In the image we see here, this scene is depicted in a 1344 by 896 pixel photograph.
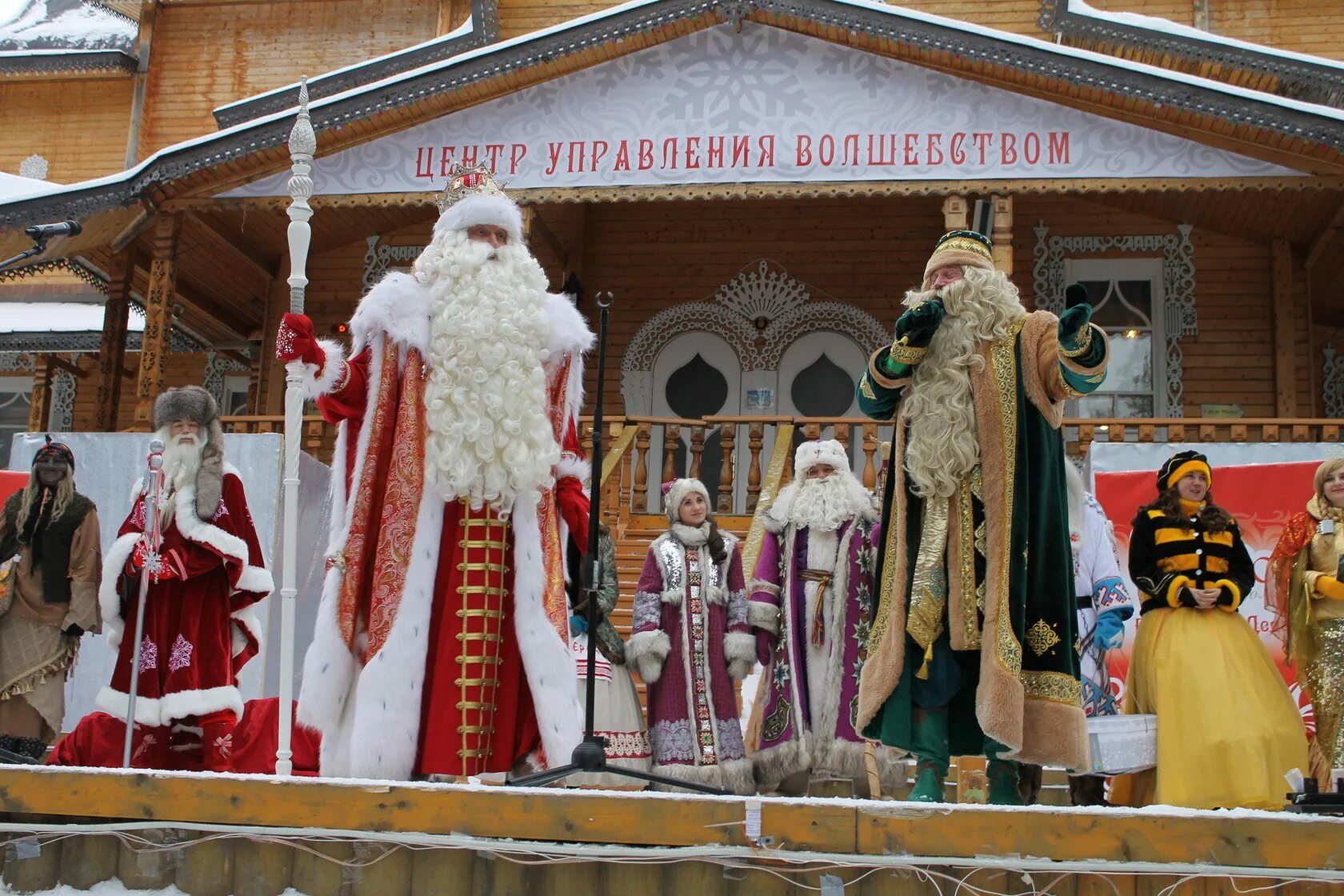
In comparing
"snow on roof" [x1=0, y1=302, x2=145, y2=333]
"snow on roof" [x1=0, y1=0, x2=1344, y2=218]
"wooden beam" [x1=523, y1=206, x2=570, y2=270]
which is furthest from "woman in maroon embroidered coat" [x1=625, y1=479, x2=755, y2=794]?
"snow on roof" [x1=0, y1=302, x2=145, y2=333]

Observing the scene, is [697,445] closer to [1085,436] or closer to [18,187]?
[1085,436]

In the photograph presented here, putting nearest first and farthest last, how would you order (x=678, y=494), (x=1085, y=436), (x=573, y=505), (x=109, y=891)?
1. (x=109, y=891)
2. (x=573, y=505)
3. (x=678, y=494)
4. (x=1085, y=436)

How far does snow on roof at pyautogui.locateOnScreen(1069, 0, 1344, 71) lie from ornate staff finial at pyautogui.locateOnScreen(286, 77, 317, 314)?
11.4m

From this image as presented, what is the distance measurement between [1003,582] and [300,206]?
2679mm

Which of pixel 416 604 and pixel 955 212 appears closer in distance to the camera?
pixel 416 604

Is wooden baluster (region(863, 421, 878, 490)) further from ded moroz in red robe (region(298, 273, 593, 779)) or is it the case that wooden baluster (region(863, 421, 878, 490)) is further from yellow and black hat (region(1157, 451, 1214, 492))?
ded moroz in red robe (region(298, 273, 593, 779))

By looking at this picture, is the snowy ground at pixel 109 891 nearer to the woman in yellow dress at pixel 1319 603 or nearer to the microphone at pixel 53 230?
the woman in yellow dress at pixel 1319 603

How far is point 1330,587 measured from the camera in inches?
254

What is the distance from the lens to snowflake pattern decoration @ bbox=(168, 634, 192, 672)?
6.29 m

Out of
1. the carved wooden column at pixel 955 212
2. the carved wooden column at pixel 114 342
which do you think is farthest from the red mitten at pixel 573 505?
the carved wooden column at pixel 114 342

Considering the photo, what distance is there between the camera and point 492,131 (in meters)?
12.6

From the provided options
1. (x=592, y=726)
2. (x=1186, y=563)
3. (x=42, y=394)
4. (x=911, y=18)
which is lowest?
(x=592, y=726)

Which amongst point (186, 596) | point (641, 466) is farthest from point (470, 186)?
point (641, 466)

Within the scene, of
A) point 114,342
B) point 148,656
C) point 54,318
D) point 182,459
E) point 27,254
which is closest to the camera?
point 148,656
